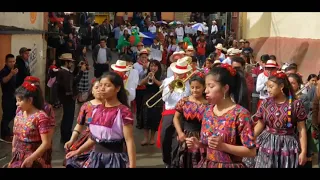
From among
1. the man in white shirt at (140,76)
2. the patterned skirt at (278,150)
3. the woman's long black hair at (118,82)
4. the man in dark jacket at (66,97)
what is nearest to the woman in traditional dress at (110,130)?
the woman's long black hair at (118,82)

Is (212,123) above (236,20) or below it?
below

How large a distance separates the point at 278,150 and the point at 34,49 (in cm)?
799

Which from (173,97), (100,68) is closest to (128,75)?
(173,97)

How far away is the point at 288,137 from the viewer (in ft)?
19.4

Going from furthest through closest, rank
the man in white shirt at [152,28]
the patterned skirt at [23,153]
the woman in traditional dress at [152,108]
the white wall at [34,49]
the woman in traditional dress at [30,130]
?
the man in white shirt at [152,28] < the white wall at [34,49] < the woman in traditional dress at [152,108] < the patterned skirt at [23,153] < the woman in traditional dress at [30,130]

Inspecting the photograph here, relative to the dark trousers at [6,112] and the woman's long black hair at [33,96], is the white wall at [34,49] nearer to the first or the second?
the dark trousers at [6,112]

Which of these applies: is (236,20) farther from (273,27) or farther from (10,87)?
(10,87)

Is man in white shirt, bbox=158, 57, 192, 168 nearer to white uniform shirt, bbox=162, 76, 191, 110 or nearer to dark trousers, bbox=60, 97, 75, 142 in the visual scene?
white uniform shirt, bbox=162, 76, 191, 110

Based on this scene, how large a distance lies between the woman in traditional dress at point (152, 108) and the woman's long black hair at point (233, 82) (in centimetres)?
442

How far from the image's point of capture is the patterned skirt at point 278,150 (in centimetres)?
590

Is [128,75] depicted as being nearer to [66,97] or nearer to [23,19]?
[66,97]
